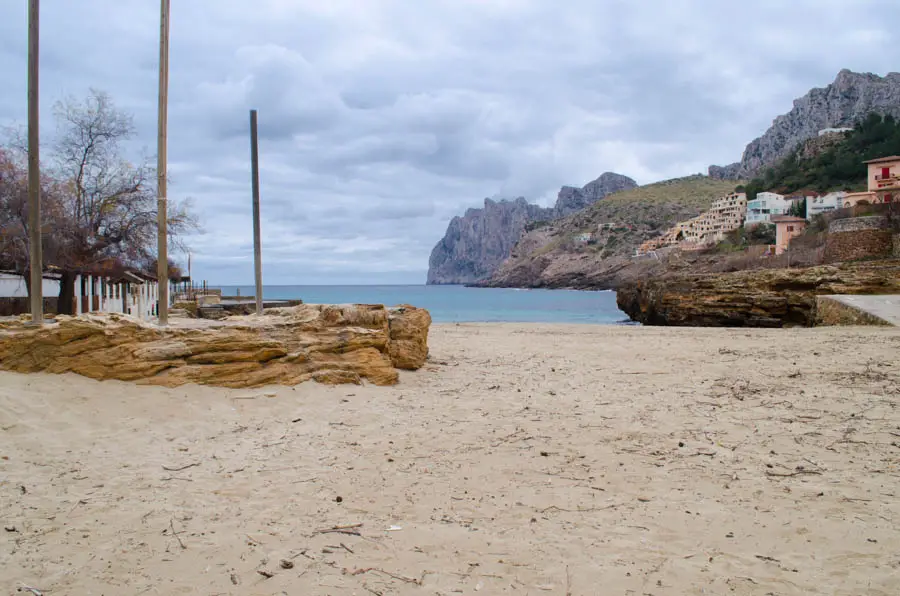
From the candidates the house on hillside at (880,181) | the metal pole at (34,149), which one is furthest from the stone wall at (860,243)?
the metal pole at (34,149)

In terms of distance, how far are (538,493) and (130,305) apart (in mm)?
22606

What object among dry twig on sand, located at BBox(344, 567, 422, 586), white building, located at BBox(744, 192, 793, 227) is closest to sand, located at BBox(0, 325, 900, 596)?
dry twig on sand, located at BBox(344, 567, 422, 586)

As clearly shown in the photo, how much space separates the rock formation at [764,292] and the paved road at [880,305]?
2.32 m

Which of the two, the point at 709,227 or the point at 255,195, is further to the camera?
the point at 709,227

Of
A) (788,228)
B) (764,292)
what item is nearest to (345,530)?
(764,292)

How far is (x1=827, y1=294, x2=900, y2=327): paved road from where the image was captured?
524 inches

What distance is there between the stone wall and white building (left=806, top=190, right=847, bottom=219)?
3429 centimetres

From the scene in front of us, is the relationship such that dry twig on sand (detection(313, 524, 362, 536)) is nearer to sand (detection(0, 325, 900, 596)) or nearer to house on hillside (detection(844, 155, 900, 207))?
sand (detection(0, 325, 900, 596))

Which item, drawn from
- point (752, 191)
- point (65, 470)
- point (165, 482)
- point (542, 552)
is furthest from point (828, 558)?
point (752, 191)

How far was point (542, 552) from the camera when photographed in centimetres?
299

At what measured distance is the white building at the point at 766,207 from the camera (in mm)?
83356

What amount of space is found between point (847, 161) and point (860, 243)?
55.5 metres

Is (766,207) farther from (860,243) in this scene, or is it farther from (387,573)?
Answer: (387,573)

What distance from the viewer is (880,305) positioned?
1545 cm
